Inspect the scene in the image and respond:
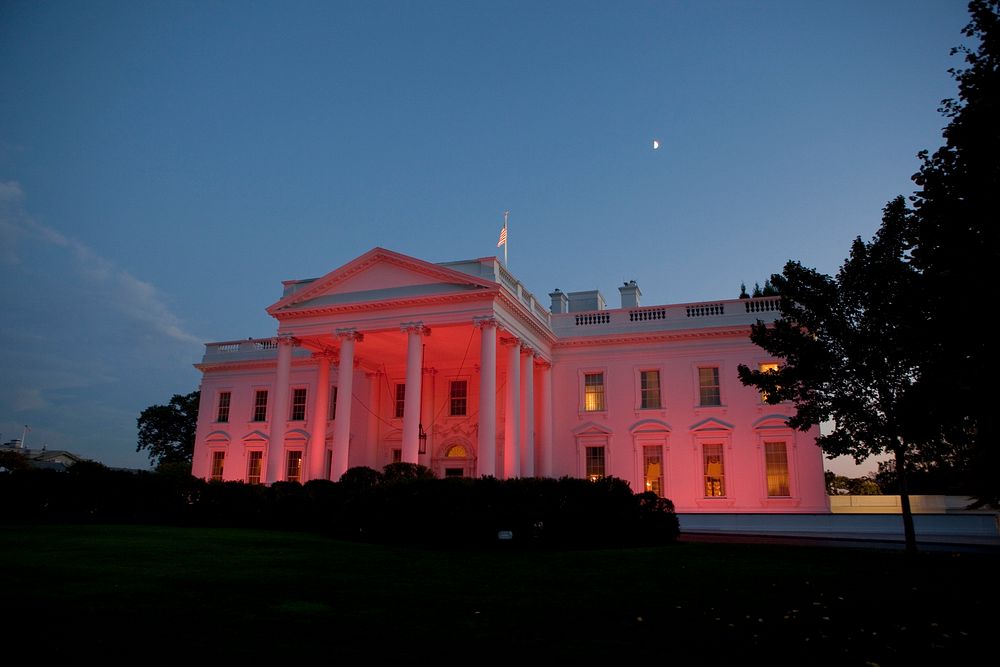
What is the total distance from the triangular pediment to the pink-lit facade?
60mm

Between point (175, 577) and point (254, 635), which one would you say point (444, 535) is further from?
point (254, 635)

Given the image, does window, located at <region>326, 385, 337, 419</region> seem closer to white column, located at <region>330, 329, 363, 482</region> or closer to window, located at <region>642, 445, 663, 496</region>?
white column, located at <region>330, 329, 363, 482</region>

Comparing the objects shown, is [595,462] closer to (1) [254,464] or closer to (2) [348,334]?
(2) [348,334]

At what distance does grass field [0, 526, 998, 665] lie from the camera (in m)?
5.49

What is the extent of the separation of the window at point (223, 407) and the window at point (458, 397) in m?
13.2

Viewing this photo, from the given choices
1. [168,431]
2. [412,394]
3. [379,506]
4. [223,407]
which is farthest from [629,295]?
[168,431]

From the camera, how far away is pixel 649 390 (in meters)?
31.0

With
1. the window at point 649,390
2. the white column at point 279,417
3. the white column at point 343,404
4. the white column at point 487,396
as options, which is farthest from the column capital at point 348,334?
the window at point 649,390

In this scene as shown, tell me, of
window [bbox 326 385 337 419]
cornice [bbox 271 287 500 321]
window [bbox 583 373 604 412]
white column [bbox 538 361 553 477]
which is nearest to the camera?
cornice [bbox 271 287 500 321]

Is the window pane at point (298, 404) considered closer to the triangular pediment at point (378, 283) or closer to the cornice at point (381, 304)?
the cornice at point (381, 304)

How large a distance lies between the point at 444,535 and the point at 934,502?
24.7m

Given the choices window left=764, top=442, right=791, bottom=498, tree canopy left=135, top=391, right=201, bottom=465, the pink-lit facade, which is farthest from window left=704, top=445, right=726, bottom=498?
tree canopy left=135, top=391, right=201, bottom=465

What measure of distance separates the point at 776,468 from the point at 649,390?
21.0 feet

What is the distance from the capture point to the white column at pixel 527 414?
28.3 m
